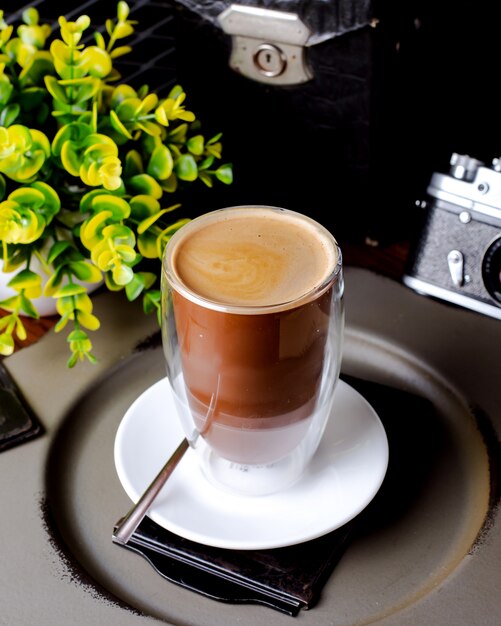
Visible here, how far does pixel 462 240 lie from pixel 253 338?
363 mm

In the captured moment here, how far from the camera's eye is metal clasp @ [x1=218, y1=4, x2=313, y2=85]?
0.78m

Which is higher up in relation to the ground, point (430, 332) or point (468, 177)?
point (468, 177)

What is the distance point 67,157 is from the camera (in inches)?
27.8

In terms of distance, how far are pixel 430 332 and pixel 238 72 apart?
354 mm

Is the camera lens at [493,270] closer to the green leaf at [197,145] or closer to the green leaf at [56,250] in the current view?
the green leaf at [197,145]

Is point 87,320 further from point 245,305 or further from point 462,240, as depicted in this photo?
point 462,240

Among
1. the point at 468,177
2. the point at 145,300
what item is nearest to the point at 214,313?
the point at 145,300

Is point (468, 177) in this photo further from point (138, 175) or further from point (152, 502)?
point (152, 502)

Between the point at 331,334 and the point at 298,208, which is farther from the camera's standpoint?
the point at 298,208

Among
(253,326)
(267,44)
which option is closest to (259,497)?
(253,326)

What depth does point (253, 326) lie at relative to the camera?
534 mm

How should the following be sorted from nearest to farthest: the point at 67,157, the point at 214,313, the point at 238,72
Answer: the point at 214,313, the point at 67,157, the point at 238,72

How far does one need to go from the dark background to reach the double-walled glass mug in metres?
0.26

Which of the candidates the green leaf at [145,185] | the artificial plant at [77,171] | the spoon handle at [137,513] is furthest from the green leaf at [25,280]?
the spoon handle at [137,513]
